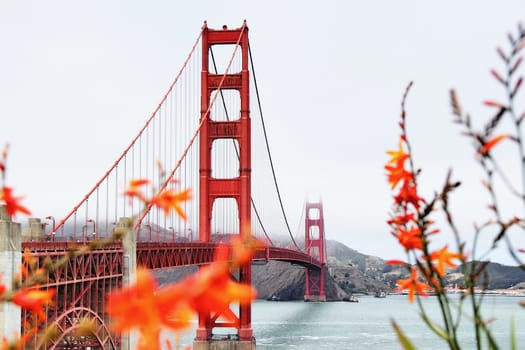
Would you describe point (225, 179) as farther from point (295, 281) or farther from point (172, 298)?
point (295, 281)

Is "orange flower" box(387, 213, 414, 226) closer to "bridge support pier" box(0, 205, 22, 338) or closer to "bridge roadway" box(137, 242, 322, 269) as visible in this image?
"bridge support pier" box(0, 205, 22, 338)

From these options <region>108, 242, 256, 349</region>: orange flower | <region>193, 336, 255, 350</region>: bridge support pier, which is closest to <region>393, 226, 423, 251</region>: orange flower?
<region>108, 242, 256, 349</region>: orange flower

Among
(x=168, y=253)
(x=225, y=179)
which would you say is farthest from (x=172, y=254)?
(x=225, y=179)

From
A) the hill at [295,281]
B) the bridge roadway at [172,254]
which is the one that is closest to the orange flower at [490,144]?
the bridge roadway at [172,254]

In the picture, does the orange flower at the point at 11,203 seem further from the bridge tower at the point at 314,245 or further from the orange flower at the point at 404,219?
the bridge tower at the point at 314,245

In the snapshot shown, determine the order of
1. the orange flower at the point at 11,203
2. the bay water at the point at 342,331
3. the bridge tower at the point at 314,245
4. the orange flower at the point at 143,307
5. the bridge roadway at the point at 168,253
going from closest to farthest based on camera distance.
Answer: the orange flower at the point at 143,307
the orange flower at the point at 11,203
the bridge roadway at the point at 168,253
the bay water at the point at 342,331
the bridge tower at the point at 314,245

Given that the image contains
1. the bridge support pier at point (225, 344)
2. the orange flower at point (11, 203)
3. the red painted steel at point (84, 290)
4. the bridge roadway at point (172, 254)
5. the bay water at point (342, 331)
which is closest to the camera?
the orange flower at point (11, 203)

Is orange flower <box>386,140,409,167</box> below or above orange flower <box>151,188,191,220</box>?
above

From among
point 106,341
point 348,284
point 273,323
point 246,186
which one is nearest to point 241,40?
point 246,186
